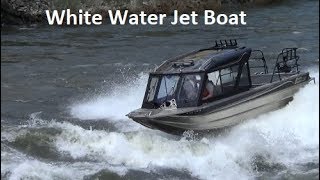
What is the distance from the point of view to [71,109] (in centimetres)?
1988

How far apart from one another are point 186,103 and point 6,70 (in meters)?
11.5

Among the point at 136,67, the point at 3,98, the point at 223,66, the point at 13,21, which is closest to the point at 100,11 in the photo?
the point at 13,21

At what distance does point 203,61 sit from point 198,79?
0.65 m

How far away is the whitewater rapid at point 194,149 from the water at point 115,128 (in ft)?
0.08

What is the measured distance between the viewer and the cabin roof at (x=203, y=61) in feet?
52.6

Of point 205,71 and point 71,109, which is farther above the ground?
point 205,71

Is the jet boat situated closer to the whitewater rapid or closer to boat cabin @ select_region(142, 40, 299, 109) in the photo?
boat cabin @ select_region(142, 40, 299, 109)

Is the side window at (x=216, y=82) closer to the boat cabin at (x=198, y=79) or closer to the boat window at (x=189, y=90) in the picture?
the boat cabin at (x=198, y=79)

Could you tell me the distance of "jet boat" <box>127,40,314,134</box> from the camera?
51.4ft

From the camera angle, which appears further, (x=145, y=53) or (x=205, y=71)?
(x=145, y=53)

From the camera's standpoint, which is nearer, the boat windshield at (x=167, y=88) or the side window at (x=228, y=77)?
the boat windshield at (x=167, y=88)

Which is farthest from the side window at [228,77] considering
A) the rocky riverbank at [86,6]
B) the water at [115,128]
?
the rocky riverbank at [86,6]

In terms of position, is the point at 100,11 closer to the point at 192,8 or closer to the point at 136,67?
the point at 192,8

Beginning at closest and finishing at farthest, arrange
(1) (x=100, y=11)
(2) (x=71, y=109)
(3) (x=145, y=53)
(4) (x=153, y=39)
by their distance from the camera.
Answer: (2) (x=71, y=109), (3) (x=145, y=53), (4) (x=153, y=39), (1) (x=100, y=11)
